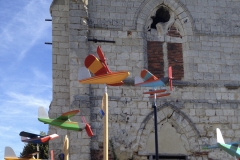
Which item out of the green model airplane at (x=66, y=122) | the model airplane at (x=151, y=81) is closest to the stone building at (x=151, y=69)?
the model airplane at (x=151, y=81)

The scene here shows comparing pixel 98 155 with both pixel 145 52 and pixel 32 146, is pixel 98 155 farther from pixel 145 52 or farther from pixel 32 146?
pixel 32 146

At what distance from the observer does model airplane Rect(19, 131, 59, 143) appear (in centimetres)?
818

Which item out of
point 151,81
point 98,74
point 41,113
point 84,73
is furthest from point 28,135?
point 151,81

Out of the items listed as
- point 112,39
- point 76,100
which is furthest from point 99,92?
point 112,39

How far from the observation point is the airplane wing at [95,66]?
8328 mm

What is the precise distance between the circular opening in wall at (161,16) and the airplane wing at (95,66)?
14.0ft

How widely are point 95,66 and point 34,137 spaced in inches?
67.4

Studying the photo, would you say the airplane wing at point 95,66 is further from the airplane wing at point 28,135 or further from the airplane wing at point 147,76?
the airplane wing at point 28,135

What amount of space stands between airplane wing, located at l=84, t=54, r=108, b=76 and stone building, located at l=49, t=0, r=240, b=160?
8.77ft

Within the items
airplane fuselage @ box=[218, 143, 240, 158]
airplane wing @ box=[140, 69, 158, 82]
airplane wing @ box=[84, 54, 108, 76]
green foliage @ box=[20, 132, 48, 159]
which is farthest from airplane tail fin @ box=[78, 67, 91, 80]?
green foliage @ box=[20, 132, 48, 159]

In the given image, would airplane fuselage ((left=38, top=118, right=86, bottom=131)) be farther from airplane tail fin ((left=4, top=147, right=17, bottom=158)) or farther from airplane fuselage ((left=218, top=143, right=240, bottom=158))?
airplane fuselage ((left=218, top=143, right=240, bottom=158))

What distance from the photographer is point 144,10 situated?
12086 mm

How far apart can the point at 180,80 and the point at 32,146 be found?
34.2 ft

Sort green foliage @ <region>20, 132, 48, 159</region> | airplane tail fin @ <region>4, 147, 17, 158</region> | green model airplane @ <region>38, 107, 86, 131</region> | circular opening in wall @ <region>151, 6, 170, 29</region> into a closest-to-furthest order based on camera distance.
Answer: airplane tail fin @ <region>4, 147, 17, 158</region>, green model airplane @ <region>38, 107, 86, 131</region>, circular opening in wall @ <region>151, 6, 170, 29</region>, green foliage @ <region>20, 132, 48, 159</region>
